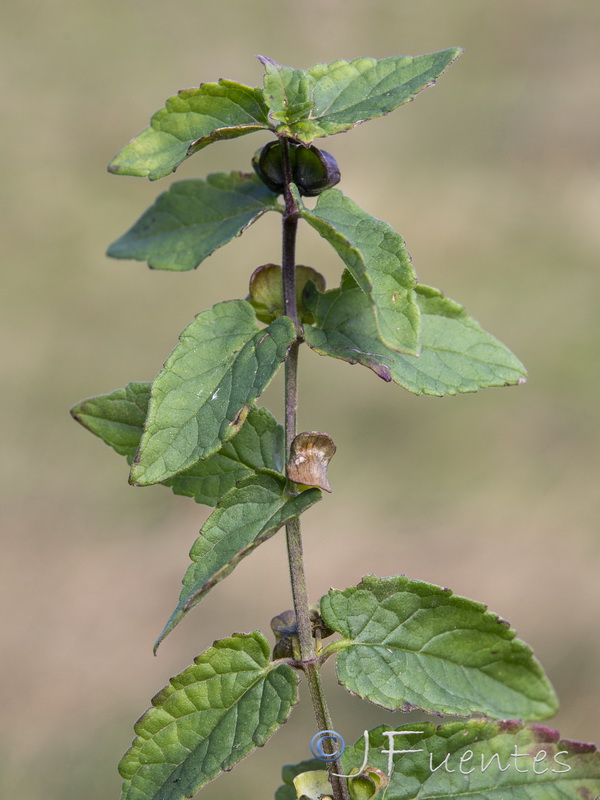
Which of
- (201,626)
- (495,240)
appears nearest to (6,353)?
(201,626)

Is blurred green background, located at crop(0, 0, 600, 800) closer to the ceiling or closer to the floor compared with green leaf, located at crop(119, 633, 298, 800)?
closer to the ceiling

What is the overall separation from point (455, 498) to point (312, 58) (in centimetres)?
355

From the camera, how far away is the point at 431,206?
5719mm

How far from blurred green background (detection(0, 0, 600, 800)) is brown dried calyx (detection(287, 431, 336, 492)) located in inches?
107

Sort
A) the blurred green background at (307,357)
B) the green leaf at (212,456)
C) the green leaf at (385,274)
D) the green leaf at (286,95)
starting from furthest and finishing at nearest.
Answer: the blurred green background at (307,357), the green leaf at (212,456), the green leaf at (286,95), the green leaf at (385,274)

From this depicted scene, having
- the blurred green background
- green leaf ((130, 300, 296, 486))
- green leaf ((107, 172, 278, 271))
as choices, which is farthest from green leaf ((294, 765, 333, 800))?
the blurred green background

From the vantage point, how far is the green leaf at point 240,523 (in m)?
0.90

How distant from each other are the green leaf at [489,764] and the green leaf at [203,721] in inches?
6.1

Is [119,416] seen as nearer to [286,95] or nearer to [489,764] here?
[286,95]

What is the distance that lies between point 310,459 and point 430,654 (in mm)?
255

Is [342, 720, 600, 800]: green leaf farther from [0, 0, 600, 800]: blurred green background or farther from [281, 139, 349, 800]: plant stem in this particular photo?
[0, 0, 600, 800]: blurred green background

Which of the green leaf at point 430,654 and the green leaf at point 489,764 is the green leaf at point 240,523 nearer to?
the green leaf at point 430,654

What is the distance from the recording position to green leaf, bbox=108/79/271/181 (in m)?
0.97

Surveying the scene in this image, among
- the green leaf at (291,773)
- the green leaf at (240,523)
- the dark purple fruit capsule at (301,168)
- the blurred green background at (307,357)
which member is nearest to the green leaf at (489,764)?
the green leaf at (291,773)
